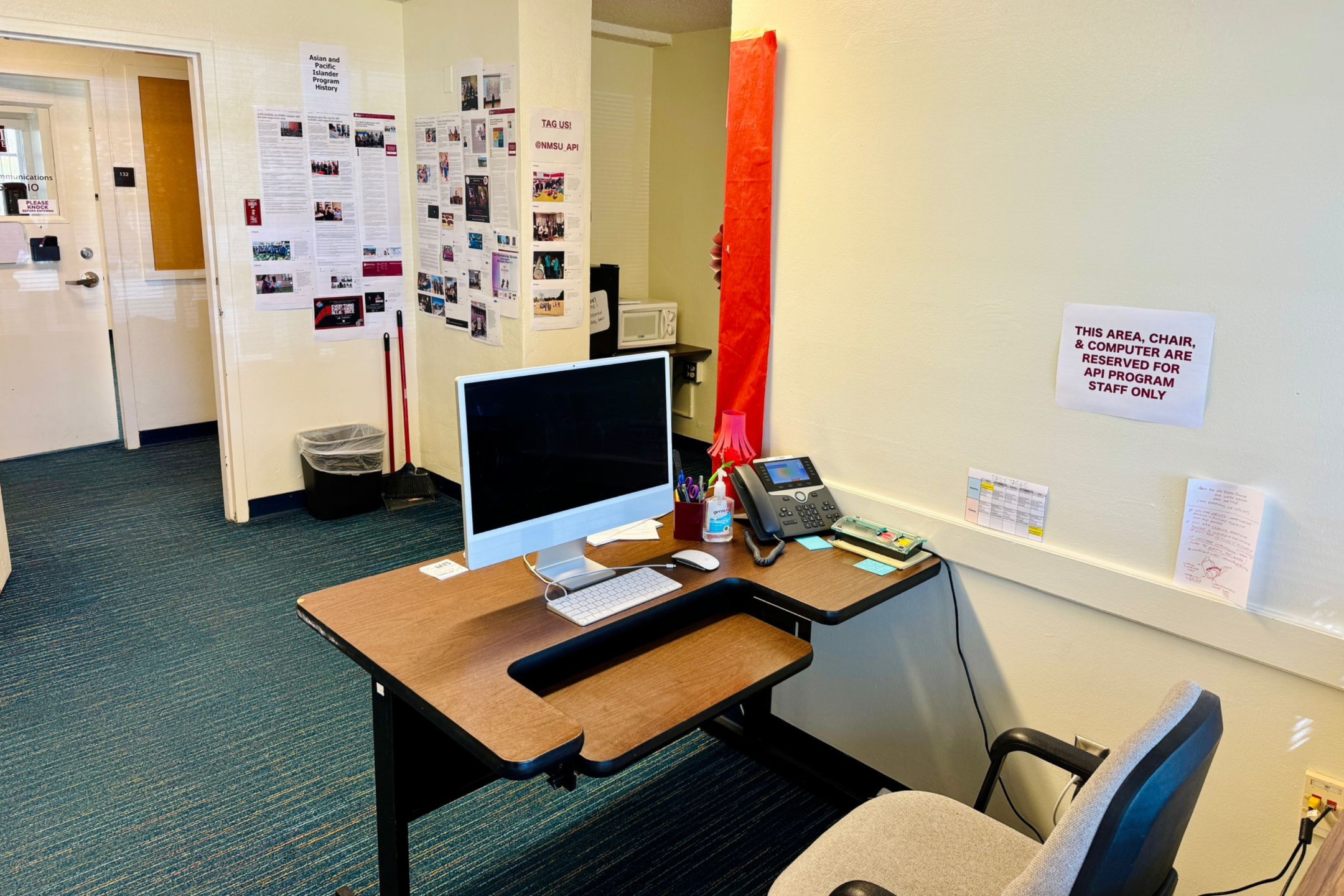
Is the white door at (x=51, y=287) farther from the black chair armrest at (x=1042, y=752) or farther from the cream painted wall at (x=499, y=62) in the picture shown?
the black chair armrest at (x=1042, y=752)

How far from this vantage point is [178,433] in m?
5.89

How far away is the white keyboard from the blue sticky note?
487mm

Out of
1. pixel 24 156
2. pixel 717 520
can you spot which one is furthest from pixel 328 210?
pixel 717 520

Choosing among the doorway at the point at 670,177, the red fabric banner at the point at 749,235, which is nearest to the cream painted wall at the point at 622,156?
the doorway at the point at 670,177

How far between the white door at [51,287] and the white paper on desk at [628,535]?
4622 millimetres

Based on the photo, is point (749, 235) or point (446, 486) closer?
point (749, 235)

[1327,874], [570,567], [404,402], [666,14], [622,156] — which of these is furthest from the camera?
[622,156]

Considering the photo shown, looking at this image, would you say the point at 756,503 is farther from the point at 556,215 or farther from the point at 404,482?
the point at 404,482

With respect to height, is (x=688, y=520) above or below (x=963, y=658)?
above

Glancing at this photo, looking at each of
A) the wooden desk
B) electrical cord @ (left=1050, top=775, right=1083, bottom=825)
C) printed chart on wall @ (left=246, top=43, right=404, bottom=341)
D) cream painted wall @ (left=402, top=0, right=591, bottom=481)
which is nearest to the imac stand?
electrical cord @ (left=1050, top=775, right=1083, bottom=825)

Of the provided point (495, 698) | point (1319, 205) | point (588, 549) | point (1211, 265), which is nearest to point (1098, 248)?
point (1211, 265)

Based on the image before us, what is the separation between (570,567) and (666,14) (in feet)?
12.4

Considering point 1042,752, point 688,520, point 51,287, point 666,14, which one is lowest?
point 1042,752

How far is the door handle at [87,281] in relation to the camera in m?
5.38
